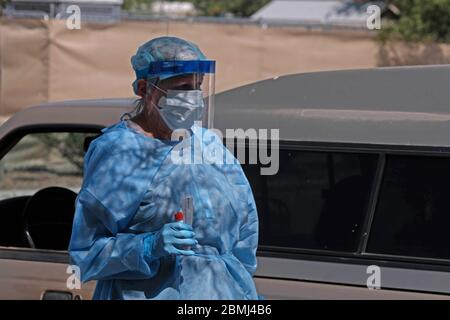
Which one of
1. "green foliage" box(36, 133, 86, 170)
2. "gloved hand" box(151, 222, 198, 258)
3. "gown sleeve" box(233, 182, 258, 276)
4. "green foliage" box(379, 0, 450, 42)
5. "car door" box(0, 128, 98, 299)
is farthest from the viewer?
"green foliage" box(379, 0, 450, 42)

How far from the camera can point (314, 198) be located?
3.91m

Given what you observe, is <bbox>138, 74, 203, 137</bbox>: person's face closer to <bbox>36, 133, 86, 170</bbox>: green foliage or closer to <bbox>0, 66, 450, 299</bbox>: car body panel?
<bbox>0, 66, 450, 299</bbox>: car body panel

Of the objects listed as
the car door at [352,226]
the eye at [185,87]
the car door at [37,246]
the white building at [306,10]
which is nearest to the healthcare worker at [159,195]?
the eye at [185,87]

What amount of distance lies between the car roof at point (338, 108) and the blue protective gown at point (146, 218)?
999 millimetres

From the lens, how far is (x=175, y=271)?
2.90 meters

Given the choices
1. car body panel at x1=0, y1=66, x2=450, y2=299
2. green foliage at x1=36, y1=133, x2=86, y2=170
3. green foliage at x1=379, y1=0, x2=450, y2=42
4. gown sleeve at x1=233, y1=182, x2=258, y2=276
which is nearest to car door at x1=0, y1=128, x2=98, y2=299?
car body panel at x1=0, y1=66, x2=450, y2=299

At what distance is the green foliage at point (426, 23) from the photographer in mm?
14453

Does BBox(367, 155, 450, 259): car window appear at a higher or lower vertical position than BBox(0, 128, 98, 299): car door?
higher

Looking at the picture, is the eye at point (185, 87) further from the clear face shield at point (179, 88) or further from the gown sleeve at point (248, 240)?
the gown sleeve at point (248, 240)

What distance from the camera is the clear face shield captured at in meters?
2.89
